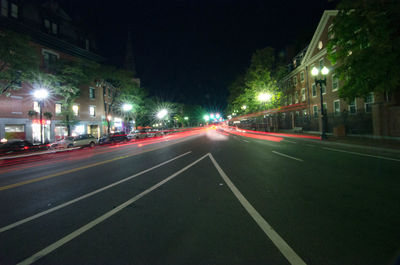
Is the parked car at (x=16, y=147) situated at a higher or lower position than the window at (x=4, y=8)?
lower

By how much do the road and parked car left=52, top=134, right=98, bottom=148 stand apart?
17305 millimetres

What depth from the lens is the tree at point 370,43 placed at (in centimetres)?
871

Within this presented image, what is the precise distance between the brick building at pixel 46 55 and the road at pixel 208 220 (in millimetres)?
24190

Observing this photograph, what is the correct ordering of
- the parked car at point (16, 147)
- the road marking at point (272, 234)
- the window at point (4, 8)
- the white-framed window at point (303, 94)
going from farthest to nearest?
the white-framed window at point (303, 94), the window at point (4, 8), the parked car at point (16, 147), the road marking at point (272, 234)

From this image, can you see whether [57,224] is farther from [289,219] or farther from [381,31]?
[381,31]

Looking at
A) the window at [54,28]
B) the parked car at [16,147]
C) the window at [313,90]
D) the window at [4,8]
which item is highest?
the window at [54,28]

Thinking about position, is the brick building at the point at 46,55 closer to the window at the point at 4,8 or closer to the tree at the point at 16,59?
the window at the point at 4,8

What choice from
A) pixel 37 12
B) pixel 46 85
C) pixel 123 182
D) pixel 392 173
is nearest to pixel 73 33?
pixel 37 12

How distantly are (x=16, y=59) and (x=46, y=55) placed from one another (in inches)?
428

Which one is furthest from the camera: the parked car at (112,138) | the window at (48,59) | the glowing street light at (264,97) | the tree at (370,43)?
the glowing street light at (264,97)

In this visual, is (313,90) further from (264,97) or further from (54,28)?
(54,28)

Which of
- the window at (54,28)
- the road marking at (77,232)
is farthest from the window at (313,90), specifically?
the window at (54,28)

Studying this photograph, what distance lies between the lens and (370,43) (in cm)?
975

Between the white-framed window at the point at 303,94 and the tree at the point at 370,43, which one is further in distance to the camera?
the white-framed window at the point at 303,94
